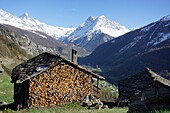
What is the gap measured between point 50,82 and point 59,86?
115 cm

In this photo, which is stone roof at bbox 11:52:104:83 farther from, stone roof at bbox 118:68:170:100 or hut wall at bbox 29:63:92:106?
stone roof at bbox 118:68:170:100

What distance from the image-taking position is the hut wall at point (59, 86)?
130 ft

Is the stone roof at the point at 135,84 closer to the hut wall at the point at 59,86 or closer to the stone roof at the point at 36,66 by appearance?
the hut wall at the point at 59,86

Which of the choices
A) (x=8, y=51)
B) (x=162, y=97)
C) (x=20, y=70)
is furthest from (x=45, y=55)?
(x=8, y=51)

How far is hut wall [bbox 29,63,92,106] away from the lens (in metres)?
39.6

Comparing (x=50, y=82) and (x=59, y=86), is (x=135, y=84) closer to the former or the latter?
(x=59, y=86)

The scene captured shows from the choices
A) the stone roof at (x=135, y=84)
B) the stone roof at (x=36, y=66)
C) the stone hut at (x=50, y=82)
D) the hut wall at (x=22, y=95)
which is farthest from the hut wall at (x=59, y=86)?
the stone roof at (x=135, y=84)

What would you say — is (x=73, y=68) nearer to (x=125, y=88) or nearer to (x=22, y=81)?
(x=22, y=81)

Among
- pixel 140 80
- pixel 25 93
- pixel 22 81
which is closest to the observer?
pixel 22 81

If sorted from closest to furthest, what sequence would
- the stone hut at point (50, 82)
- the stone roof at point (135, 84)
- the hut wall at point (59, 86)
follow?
1. the stone hut at point (50, 82)
2. the hut wall at point (59, 86)
3. the stone roof at point (135, 84)

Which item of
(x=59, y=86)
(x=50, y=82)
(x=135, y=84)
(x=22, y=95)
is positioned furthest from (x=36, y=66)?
(x=135, y=84)

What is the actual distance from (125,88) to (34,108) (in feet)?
63.0

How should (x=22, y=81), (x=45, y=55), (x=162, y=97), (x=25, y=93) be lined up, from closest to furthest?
(x=162, y=97)
(x=22, y=81)
(x=25, y=93)
(x=45, y=55)

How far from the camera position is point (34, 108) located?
38.2 m
